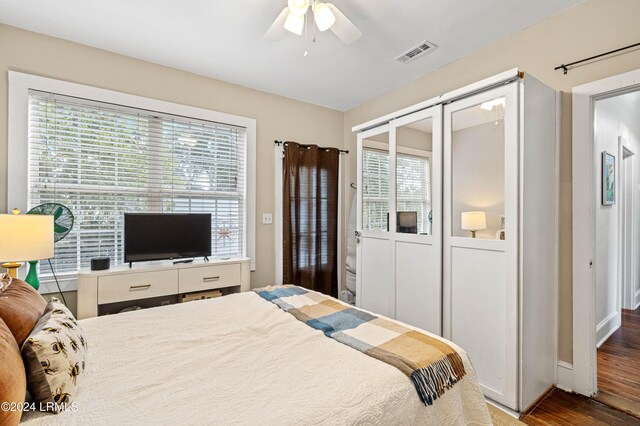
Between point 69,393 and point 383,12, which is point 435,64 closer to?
point 383,12

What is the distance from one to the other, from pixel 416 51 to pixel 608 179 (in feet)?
7.58

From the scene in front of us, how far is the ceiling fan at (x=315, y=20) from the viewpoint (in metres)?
1.76

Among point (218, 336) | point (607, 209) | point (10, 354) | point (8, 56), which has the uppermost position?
point (8, 56)

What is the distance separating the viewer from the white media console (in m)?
2.32

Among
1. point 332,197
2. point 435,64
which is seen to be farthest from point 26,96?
point 435,64

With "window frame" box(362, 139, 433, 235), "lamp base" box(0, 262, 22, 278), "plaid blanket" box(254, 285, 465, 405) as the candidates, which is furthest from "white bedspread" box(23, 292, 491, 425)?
"window frame" box(362, 139, 433, 235)

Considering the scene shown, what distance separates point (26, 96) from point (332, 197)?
302 centimetres

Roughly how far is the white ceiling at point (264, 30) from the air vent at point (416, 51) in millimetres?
60

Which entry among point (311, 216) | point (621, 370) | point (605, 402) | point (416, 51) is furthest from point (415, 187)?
point (621, 370)

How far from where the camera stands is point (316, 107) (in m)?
3.95

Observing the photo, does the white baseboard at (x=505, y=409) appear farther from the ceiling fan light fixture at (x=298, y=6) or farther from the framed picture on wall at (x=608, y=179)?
the ceiling fan light fixture at (x=298, y=6)

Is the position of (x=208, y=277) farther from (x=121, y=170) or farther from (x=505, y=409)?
(x=505, y=409)

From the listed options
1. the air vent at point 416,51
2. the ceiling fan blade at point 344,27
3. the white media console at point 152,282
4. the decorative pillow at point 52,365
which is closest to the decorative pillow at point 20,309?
the decorative pillow at point 52,365

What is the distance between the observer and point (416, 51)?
8.73ft
